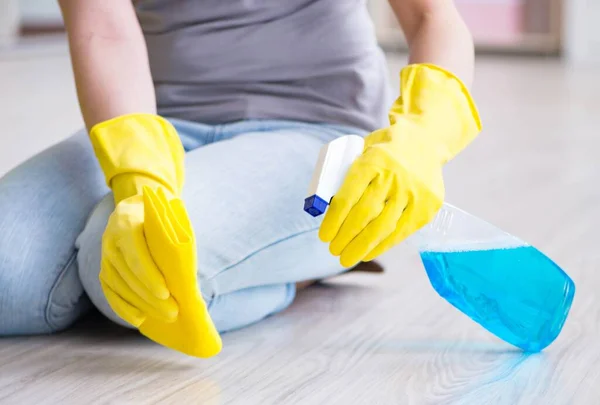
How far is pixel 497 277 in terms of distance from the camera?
39.2 inches

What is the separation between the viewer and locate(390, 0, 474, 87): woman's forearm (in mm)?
1049

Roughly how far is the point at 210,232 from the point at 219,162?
97 millimetres

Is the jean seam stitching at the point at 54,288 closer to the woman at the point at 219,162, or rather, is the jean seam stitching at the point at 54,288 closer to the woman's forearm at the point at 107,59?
the woman at the point at 219,162

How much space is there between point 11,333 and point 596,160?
4.73 feet

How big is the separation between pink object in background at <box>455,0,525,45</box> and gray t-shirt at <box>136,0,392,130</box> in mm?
3770

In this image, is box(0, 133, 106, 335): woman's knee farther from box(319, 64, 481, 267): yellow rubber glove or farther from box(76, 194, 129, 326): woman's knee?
box(319, 64, 481, 267): yellow rubber glove

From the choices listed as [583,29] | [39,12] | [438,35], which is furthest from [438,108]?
[39,12]

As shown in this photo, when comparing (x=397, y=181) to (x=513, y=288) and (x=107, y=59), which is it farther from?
(x=107, y=59)

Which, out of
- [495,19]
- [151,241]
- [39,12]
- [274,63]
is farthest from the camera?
[39,12]

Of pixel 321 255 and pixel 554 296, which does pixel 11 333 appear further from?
pixel 554 296

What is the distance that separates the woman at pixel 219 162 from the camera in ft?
2.91

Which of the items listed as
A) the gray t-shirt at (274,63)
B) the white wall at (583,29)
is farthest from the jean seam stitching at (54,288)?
the white wall at (583,29)

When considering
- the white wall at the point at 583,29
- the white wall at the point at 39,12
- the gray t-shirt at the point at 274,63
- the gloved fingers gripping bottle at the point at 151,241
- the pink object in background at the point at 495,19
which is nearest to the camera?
the gloved fingers gripping bottle at the point at 151,241

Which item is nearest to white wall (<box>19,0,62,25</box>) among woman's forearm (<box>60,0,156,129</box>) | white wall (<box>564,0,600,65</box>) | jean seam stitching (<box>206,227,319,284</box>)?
white wall (<box>564,0,600,65</box>)
